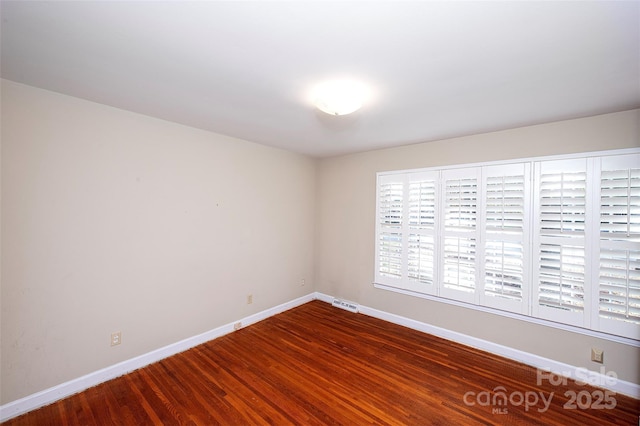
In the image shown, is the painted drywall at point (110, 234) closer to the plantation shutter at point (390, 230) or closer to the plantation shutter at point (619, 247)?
the plantation shutter at point (390, 230)

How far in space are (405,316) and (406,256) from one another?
2.62 feet

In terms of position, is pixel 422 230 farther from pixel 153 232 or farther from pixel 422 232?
pixel 153 232

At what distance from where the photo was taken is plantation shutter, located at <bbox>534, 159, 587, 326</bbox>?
237 centimetres

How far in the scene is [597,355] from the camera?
2299mm

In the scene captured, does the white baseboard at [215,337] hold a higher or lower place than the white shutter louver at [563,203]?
lower

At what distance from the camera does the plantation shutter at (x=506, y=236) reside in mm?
2639

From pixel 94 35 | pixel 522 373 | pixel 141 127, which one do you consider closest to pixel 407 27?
pixel 94 35

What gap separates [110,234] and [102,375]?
122 cm

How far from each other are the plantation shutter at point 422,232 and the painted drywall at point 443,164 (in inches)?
7.7

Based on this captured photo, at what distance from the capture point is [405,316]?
3447mm

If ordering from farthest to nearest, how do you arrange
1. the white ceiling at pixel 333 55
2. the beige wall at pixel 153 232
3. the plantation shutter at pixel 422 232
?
the plantation shutter at pixel 422 232 < the beige wall at pixel 153 232 < the white ceiling at pixel 333 55

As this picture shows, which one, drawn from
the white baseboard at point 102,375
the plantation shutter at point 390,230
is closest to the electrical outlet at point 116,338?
the white baseboard at point 102,375

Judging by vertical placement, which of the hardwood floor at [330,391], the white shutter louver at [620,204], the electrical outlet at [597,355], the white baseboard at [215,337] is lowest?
the hardwood floor at [330,391]

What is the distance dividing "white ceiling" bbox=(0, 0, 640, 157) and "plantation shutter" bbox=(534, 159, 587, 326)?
0.56m
